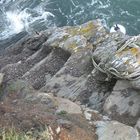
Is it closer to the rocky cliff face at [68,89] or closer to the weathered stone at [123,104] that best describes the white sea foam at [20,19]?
the rocky cliff face at [68,89]

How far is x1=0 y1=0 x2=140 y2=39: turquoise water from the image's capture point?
25.0m

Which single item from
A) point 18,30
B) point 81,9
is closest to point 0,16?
point 18,30

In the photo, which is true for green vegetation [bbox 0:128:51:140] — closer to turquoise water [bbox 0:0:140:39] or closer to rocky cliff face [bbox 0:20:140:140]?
rocky cliff face [bbox 0:20:140:140]

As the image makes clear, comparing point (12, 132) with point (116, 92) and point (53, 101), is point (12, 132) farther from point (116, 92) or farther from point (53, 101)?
point (116, 92)

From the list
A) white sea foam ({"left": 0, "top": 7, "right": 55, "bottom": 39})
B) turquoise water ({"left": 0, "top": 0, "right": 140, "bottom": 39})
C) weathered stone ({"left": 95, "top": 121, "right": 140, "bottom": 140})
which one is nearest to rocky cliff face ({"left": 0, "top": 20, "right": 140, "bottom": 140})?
weathered stone ({"left": 95, "top": 121, "right": 140, "bottom": 140})

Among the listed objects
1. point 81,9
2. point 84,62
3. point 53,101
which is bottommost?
point 81,9

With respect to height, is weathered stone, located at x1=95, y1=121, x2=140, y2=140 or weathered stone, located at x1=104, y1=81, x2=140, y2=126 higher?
weathered stone, located at x1=95, y1=121, x2=140, y2=140

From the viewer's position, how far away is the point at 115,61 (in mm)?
12469

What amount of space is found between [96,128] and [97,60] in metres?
3.70

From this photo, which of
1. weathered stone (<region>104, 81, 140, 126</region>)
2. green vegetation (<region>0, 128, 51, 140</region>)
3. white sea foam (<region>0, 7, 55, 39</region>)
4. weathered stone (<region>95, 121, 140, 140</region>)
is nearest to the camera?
green vegetation (<region>0, 128, 51, 140</region>)

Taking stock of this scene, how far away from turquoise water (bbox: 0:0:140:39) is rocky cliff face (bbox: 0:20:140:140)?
23.3 feet

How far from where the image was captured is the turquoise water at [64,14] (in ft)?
81.9

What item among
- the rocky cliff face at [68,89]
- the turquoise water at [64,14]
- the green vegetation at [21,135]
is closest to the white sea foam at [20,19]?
the turquoise water at [64,14]

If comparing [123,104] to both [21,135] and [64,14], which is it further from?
[64,14]
